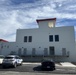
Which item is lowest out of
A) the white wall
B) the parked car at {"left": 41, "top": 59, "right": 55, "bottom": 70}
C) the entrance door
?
the parked car at {"left": 41, "top": 59, "right": 55, "bottom": 70}

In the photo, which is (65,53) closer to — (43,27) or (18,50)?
(43,27)

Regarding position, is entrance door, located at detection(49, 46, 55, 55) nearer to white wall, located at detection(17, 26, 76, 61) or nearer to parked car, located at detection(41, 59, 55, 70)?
white wall, located at detection(17, 26, 76, 61)

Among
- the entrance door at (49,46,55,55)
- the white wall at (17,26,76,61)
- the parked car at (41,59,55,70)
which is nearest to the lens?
the parked car at (41,59,55,70)

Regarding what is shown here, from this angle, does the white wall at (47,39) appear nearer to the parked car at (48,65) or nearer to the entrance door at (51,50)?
the entrance door at (51,50)

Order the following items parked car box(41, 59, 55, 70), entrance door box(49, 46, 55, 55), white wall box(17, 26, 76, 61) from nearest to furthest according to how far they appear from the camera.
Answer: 1. parked car box(41, 59, 55, 70)
2. white wall box(17, 26, 76, 61)
3. entrance door box(49, 46, 55, 55)

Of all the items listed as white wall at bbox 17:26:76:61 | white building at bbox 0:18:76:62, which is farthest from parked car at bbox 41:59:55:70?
white wall at bbox 17:26:76:61

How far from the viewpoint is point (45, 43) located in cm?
3444

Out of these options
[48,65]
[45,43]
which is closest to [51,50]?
[45,43]

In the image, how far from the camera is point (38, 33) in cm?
3544

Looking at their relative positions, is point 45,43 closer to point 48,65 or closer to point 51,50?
point 51,50

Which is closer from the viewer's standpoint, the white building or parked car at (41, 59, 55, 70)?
parked car at (41, 59, 55, 70)

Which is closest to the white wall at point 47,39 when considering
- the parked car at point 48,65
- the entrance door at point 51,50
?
the entrance door at point 51,50

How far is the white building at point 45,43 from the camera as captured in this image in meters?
33.2

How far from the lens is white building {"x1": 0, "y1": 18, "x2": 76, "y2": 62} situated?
109 ft
